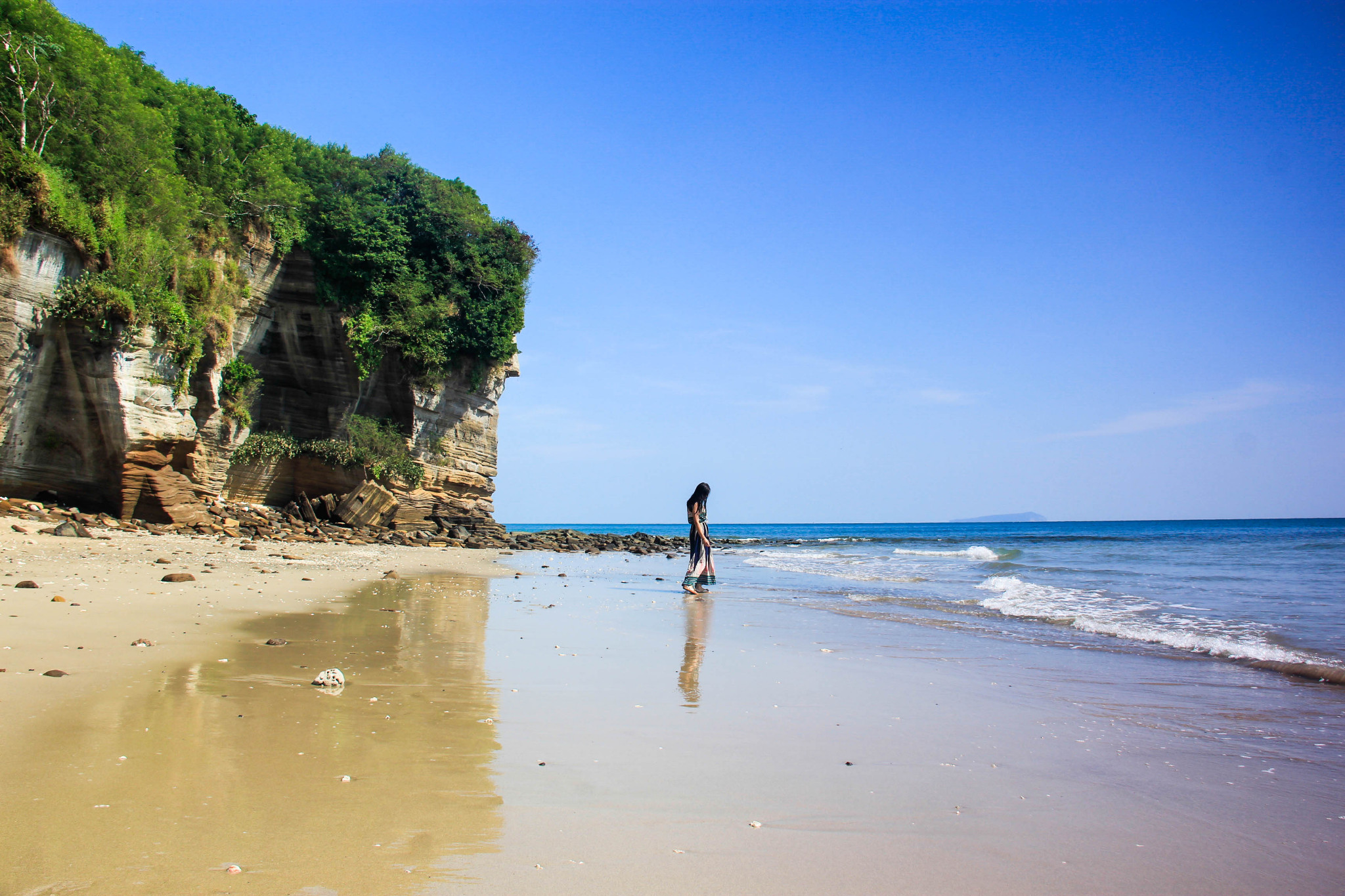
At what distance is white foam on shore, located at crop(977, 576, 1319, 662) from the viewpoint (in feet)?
27.0

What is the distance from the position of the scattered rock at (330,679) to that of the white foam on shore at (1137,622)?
9062 millimetres

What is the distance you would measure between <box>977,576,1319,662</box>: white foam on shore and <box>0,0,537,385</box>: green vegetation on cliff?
19.5 metres

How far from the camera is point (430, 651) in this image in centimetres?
655

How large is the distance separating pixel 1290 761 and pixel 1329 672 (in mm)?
3694

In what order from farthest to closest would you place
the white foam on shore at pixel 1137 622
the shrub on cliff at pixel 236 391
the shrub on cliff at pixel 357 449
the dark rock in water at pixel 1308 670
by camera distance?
the shrub on cliff at pixel 357 449, the shrub on cliff at pixel 236 391, the white foam on shore at pixel 1137 622, the dark rock in water at pixel 1308 670

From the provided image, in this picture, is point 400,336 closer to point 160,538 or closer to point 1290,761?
point 160,538

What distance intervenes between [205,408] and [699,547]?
15.8 m

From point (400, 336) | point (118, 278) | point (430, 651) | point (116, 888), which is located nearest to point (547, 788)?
point (116, 888)

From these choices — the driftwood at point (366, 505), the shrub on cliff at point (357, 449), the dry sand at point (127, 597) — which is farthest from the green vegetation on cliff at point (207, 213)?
the dry sand at point (127, 597)

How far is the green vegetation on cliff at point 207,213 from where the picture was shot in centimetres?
1556

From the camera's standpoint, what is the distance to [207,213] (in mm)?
20812

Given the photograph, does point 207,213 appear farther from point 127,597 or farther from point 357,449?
point 127,597

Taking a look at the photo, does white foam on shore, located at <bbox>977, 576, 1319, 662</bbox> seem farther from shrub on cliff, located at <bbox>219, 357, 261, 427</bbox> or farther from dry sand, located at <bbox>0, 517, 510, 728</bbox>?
shrub on cliff, located at <bbox>219, 357, 261, 427</bbox>

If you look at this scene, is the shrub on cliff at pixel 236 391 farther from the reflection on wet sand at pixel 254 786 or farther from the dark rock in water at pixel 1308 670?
the dark rock in water at pixel 1308 670
